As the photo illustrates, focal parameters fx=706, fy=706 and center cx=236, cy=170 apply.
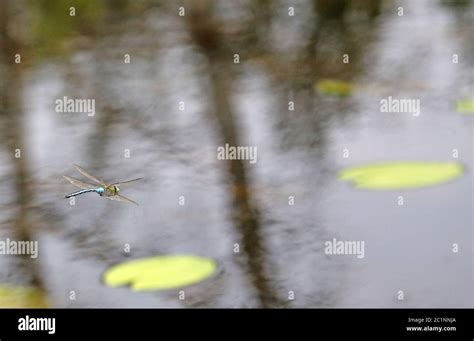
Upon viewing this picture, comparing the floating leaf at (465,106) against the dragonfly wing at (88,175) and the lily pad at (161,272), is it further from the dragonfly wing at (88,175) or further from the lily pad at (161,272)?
the dragonfly wing at (88,175)

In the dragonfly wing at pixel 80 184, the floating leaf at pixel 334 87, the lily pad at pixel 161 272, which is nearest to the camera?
the lily pad at pixel 161 272

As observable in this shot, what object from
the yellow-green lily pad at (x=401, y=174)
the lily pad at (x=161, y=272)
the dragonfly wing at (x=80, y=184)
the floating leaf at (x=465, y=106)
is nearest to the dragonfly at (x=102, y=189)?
the dragonfly wing at (x=80, y=184)

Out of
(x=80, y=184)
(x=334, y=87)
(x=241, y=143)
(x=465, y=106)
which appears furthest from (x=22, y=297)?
(x=465, y=106)

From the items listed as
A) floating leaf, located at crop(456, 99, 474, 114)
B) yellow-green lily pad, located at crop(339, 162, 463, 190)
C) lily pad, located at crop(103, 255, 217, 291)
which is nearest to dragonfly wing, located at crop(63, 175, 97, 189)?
lily pad, located at crop(103, 255, 217, 291)

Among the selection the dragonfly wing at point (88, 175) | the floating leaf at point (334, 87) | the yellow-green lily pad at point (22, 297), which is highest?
the floating leaf at point (334, 87)

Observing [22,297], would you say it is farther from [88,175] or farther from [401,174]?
[401,174]

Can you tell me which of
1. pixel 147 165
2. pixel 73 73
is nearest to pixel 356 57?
pixel 147 165
